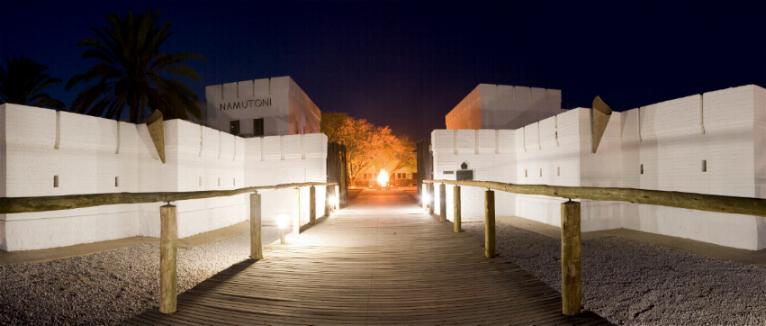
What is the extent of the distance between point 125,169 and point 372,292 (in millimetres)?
11496

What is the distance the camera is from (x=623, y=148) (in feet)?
44.4

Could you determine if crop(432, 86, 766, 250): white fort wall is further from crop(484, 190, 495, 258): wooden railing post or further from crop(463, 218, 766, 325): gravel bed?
crop(484, 190, 495, 258): wooden railing post

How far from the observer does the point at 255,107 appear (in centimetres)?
2353

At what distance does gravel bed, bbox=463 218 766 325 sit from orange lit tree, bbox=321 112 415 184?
27.6 m

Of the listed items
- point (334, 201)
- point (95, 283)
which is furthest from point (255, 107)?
point (95, 283)

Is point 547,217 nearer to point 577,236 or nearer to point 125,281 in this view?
point 577,236

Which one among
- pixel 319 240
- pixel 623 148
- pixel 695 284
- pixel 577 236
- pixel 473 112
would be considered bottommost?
pixel 695 284

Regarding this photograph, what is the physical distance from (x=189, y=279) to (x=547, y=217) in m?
13.3

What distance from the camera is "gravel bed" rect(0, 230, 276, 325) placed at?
5.05 meters

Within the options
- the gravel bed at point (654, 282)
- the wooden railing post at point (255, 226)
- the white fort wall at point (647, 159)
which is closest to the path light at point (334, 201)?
the white fort wall at point (647, 159)

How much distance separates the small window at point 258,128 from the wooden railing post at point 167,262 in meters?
20.4

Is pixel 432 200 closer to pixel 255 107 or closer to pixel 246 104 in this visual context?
pixel 255 107

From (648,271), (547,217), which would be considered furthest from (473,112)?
(648,271)

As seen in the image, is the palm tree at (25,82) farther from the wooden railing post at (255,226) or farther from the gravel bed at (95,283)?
the wooden railing post at (255,226)
